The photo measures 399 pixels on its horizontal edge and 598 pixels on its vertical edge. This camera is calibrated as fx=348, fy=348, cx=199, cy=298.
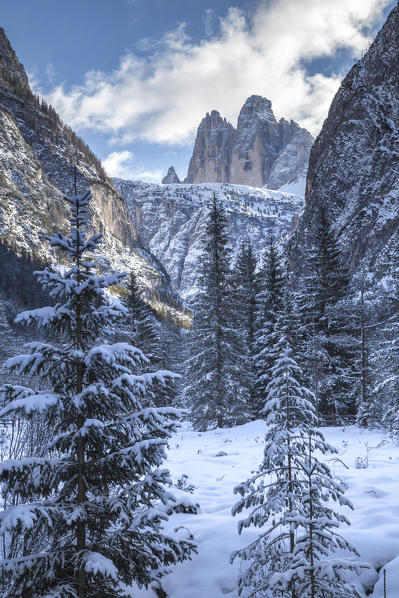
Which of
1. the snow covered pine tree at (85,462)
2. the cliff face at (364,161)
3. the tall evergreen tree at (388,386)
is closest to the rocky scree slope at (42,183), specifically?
the cliff face at (364,161)

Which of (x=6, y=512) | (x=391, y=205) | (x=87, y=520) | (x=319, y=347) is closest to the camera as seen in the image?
(x=6, y=512)

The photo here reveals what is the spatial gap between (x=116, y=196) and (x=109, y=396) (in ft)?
604

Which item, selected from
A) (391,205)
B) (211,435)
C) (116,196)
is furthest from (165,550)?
(116,196)

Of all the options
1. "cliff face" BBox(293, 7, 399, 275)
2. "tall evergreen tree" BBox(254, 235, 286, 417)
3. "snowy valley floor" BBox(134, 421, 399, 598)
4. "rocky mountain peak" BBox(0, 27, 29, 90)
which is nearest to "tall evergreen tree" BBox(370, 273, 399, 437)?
"snowy valley floor" BBox(134, 421, 399, 598)

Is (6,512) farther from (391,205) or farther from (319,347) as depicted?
(391,205)

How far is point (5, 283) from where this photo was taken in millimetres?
97688

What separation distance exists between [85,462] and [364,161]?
53502mm

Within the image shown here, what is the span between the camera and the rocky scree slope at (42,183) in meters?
113

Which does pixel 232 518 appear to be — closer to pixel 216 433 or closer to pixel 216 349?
pixel 216 433

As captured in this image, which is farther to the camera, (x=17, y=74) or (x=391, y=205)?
(x=17, y=74)

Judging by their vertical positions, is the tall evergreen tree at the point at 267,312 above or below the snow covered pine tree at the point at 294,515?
above

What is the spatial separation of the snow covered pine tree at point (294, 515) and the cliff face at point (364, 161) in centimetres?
3358

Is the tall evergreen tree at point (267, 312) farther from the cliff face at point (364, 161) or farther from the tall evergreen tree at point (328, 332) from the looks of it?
the cliff face at point (364, 161)

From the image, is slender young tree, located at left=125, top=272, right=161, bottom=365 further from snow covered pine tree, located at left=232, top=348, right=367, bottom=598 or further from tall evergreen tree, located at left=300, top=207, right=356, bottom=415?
snow covered pine tree, located at left=232, top=348, right=367, bottom=598
